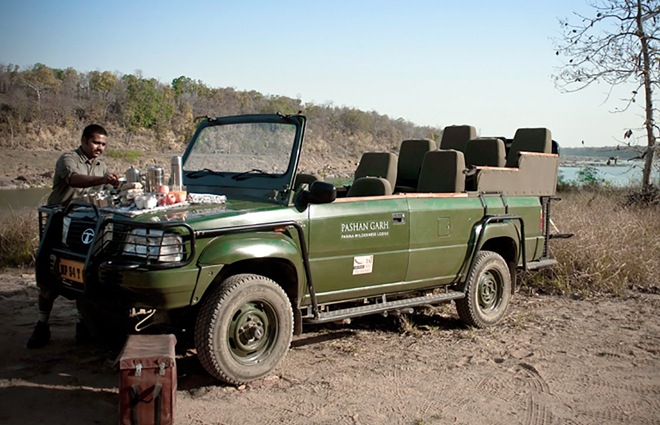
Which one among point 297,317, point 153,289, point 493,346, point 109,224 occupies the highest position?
point 109,224

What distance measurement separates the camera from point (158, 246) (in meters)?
4.52

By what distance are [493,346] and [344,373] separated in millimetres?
1675

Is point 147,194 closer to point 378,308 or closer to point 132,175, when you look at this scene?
point 132,175

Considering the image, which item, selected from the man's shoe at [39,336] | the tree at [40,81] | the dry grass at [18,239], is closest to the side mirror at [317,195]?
the man's shoe at [39,336]

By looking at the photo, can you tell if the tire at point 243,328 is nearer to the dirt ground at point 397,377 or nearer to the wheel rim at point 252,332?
the wheel rim at point 252,332

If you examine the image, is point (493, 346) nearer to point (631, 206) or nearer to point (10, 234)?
point (10, 234)

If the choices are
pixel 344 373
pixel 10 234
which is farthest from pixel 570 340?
pixel 10 234

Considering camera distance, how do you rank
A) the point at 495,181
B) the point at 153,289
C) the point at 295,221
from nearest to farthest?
the point at 153,289 → the point at 295,221 → the point at 495,181

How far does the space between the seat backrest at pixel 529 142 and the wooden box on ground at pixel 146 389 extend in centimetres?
504

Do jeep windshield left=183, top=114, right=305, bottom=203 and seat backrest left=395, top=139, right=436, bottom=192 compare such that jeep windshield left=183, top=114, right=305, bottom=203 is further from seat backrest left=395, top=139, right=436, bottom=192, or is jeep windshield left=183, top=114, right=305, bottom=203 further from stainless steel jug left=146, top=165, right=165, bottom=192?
seat backrest left=395, top=139, right=436, bottom=192

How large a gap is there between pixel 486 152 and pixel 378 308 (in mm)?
2737

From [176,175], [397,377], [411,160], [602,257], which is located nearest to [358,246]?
[397,377]

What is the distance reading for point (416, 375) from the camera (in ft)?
17.7

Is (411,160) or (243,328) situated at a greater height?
(411,160)
